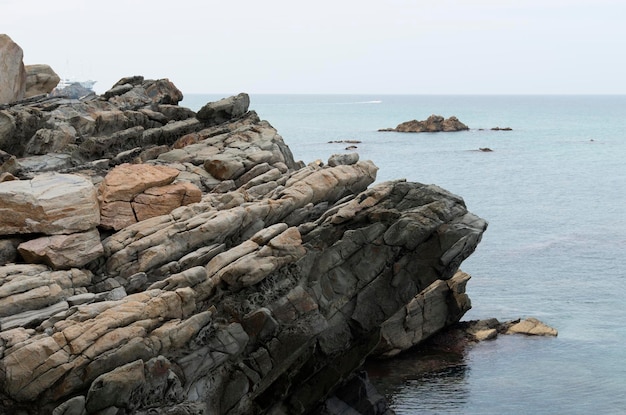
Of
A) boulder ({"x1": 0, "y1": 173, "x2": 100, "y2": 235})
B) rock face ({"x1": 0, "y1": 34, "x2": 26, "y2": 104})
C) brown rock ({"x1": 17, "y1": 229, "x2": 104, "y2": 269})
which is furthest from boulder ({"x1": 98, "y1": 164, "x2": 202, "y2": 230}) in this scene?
rock face ({"x1": 0, "y1": 34, "x2": 26, "y2": 104})

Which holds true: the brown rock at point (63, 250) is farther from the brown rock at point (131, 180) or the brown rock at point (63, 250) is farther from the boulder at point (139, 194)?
the brown rock at point (131, 180)

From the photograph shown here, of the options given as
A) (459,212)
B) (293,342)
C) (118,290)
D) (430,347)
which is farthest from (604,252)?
(118,290)

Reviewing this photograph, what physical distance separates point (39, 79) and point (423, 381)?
3095 cm

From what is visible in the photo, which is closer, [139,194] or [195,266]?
[195,266]

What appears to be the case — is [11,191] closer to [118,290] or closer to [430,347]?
[118,290]

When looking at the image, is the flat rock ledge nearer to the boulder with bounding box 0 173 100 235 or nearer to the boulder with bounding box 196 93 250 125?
the boulder with bounding box 196 93 250 125

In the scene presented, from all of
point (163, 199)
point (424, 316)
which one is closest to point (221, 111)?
point (163, 199)

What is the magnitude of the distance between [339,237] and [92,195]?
10724mm

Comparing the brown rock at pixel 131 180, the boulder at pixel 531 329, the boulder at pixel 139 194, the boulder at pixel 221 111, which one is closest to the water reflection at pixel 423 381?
the boulder at pixel 531 329

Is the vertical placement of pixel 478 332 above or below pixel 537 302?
above

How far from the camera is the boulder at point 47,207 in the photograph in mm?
33469

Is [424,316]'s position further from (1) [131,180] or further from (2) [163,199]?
(1) [131,180]

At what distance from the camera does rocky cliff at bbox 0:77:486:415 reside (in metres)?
29.6

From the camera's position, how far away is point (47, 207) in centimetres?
3375
